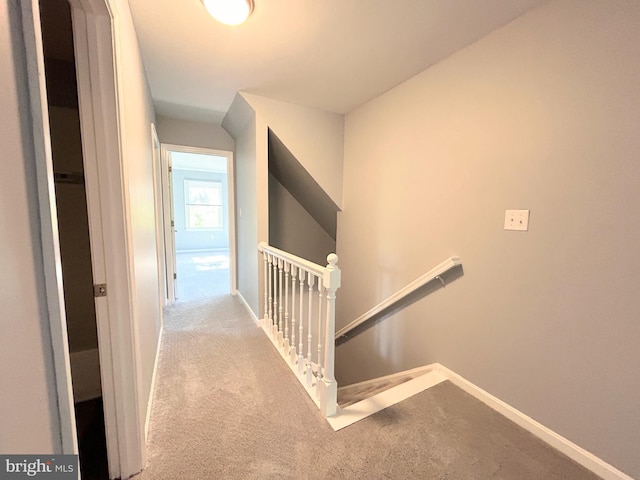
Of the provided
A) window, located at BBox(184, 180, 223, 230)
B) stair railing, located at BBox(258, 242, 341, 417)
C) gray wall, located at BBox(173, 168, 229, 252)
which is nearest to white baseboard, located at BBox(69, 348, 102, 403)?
stair railing, located at BBox(258, 242, 341, 417)

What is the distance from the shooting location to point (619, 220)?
46.5 inches

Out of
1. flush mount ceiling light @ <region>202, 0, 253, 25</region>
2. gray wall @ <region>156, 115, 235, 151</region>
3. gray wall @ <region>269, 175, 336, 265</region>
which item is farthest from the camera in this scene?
gray wall @ <region>269, 175, 336, 265</region>

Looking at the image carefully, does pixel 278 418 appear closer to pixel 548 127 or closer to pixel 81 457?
pixel 81 457

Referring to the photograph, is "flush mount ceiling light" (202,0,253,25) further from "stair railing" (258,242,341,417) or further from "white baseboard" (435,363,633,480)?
"white baseboard" (435,363,633,480)

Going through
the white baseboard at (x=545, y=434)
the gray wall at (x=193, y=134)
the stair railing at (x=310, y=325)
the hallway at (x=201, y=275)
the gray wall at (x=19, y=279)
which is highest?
the gray wall at (x=193, y=134)

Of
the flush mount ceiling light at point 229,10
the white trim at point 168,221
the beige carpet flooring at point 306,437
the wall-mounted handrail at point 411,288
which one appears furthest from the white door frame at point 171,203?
the flush mount ceiling light at point 229,10

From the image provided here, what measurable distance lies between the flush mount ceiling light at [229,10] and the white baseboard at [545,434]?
2619 millimetres

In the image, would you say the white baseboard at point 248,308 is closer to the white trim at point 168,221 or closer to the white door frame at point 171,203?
the white door frame at point 171,203

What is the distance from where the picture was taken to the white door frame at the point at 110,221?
101 centimetres

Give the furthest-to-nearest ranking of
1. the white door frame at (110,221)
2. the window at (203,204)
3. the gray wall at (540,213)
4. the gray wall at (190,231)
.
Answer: the window at (203,204) < the gray wall at (190,231) < the gray wall at (540,213) < the white door frame at (110,221)

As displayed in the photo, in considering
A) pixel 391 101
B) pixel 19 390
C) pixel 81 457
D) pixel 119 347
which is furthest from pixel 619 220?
pixel 81 457

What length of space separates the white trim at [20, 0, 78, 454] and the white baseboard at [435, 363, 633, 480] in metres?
2.01

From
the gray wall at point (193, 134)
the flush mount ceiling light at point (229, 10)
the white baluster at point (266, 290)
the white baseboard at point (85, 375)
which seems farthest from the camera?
the gray wall at point (193, 134)

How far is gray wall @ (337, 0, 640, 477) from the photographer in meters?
1.18
